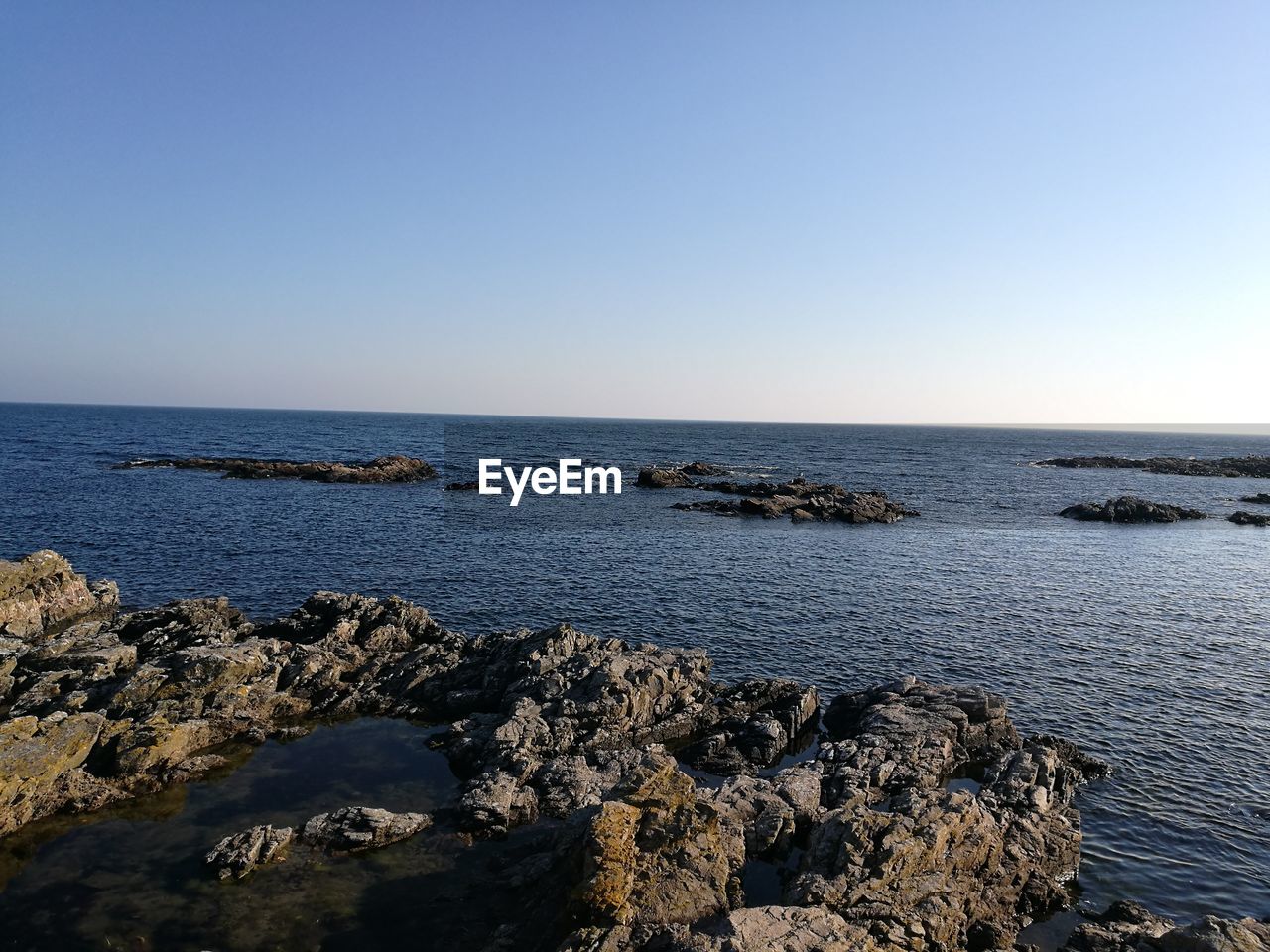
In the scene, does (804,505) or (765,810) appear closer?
(765,810)

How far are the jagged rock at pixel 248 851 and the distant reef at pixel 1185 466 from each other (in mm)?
Result: 167206

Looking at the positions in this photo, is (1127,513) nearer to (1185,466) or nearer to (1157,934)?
(1157,934)

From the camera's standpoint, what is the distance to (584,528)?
65.4 metres

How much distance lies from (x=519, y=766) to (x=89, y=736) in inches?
541

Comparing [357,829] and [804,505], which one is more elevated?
[804,505]

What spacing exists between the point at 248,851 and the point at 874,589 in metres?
39.5

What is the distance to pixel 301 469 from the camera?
328ft

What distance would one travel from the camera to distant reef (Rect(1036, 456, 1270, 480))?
142m

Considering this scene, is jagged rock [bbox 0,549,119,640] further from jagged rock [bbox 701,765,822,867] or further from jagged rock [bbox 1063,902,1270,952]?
jagged rock [bbox 1063,902,1270,952]

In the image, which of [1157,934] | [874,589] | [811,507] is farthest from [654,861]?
[811,507]

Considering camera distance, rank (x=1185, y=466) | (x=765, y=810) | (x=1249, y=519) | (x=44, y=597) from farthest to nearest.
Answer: (x=1185, y=466), (x=1249, y=519), (x=44, y=597), (x=765, y=810)

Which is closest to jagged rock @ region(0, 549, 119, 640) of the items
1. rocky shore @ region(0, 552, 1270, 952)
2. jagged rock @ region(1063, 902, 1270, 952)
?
rocky shore @ region(0, 552, 1270, 952)

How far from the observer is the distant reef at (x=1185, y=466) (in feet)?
467

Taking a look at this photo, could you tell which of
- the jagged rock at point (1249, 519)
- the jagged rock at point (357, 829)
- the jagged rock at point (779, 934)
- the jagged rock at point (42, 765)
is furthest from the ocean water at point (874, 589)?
the jagged rock at point (357, 829)
